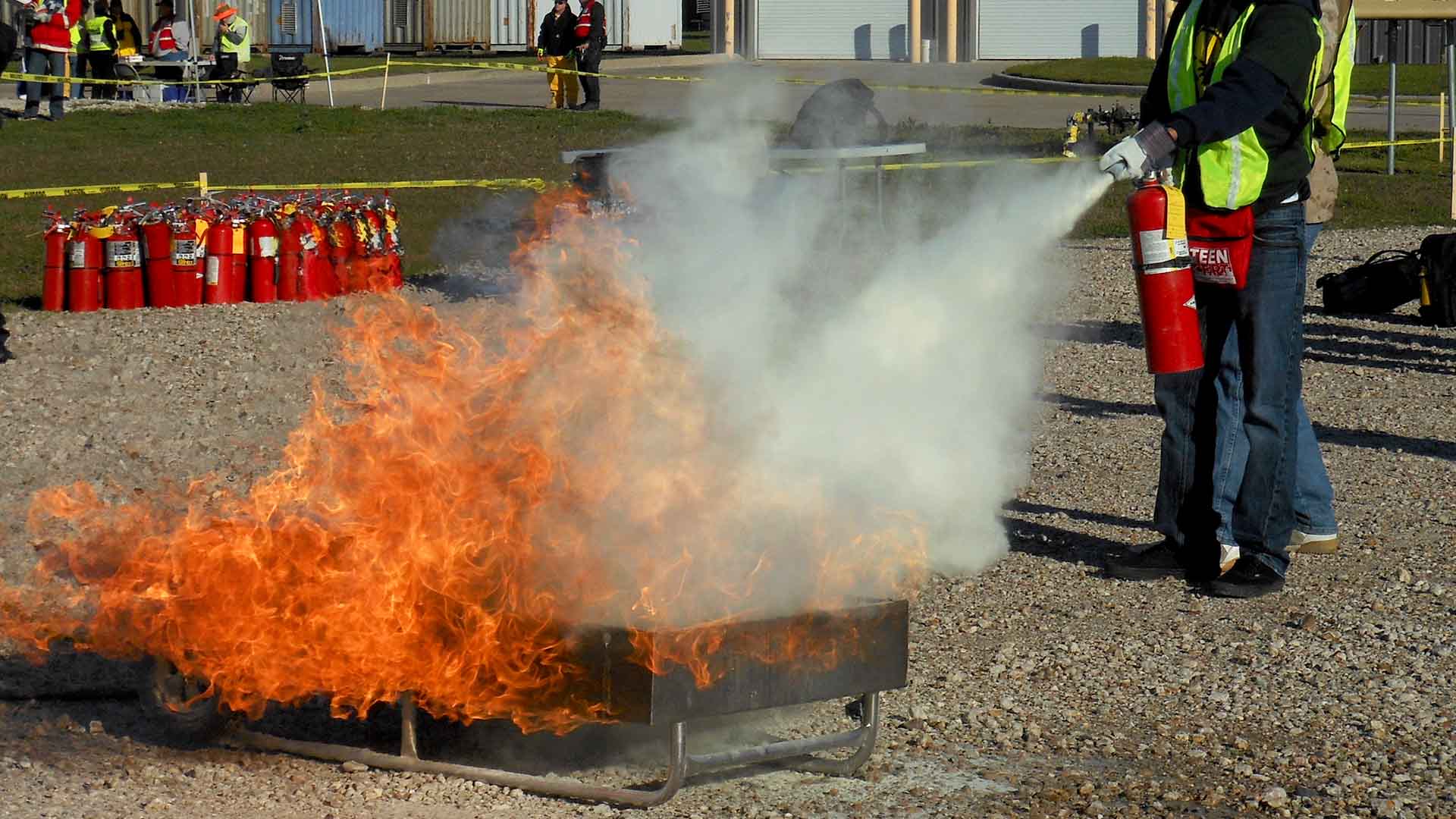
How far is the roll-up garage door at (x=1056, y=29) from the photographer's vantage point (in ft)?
137

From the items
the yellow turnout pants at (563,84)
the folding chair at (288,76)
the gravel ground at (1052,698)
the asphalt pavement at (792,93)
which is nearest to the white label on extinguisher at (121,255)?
the gravel ground at (1052,698)

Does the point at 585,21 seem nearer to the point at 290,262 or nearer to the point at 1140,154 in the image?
the point at 290,262

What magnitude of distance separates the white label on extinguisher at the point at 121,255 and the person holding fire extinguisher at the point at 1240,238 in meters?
8.28

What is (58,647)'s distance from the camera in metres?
5.64

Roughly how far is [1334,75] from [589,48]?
2212cm

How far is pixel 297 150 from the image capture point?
21859mm

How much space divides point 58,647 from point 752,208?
310 cm

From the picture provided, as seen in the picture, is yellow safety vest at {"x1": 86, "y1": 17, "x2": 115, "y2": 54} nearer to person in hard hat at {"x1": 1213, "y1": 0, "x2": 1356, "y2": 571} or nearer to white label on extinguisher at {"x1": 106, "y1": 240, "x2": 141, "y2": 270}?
white label on extinguisher at {"x1": 106, "y1": 240, "x2": 141, "y2": 270}

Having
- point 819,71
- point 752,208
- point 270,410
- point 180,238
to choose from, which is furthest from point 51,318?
point 819,71

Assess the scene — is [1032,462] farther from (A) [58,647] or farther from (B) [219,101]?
(B) [219,101]

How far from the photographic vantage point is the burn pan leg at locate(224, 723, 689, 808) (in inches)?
168

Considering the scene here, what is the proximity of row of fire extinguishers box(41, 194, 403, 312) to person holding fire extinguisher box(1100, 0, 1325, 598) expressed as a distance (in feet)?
25.6

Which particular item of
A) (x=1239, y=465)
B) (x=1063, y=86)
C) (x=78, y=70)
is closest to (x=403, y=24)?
(x=78, y=70)

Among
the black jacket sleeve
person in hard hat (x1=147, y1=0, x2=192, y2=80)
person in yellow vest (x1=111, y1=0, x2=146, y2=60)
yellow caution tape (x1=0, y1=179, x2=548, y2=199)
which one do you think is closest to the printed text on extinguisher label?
the black jacket sleeve
